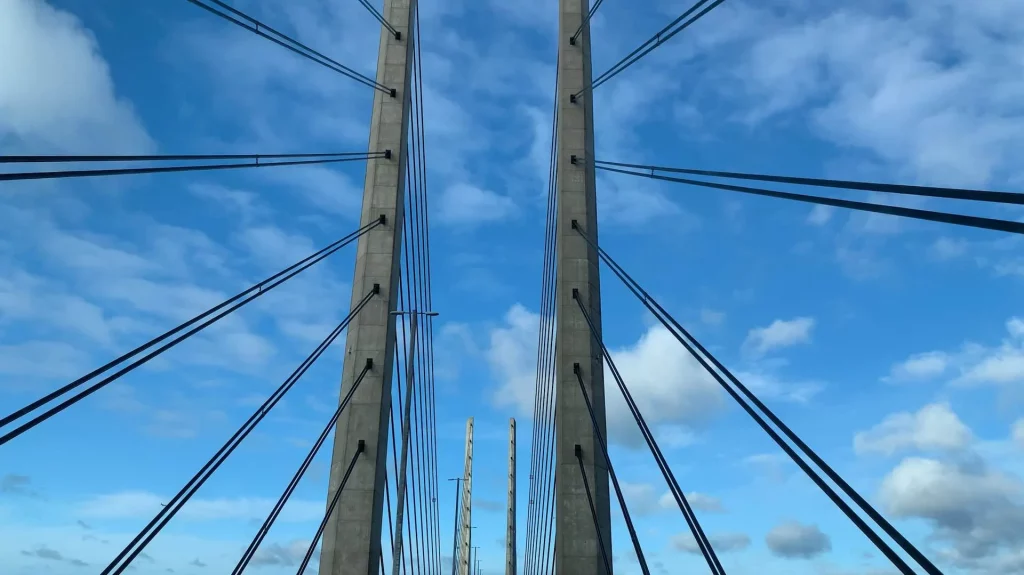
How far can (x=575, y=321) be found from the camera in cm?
2086

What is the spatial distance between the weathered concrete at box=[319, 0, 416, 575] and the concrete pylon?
45.2 meters

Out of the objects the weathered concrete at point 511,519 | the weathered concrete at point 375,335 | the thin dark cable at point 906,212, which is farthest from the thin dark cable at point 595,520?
the weathered concrete at point 511,519

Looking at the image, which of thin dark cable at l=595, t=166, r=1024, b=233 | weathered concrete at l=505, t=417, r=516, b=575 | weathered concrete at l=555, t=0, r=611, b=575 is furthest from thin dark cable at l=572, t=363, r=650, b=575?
weathered concrete at l=505, t=417, r=516, b=575

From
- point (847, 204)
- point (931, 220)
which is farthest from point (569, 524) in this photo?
point (931, 220)

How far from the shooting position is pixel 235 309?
54.7ft

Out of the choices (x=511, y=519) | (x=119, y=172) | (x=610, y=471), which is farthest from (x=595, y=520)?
(x=511, y=519)

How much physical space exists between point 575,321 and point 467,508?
49.7 m

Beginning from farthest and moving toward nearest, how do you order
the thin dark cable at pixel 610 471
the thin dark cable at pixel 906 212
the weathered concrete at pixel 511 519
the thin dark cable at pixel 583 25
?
the weathered concrete at pixel 511 519, the thin dark cable at pixel 583 25, the thin dark cable at pixel 610 471, the thin dark cable at pixel 906 212

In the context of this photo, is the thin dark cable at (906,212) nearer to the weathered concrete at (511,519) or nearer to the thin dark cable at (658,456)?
the thin dark cable at (658,456)

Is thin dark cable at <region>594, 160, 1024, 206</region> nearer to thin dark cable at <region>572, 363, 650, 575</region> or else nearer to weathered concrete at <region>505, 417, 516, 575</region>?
thin dark cable at <region>572, 363, 650, 575</region>

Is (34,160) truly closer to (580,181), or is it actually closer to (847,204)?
(847,204)

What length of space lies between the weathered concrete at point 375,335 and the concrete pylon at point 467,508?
45.2 meters

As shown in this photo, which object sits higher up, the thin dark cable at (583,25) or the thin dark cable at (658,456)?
the thin dark cable at (583,25)

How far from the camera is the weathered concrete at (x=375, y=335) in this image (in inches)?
738
